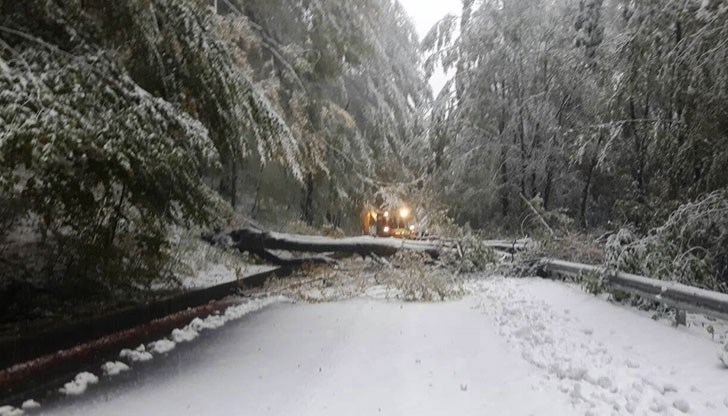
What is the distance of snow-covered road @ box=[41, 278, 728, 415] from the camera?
17.2ft

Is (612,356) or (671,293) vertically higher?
(671,293)

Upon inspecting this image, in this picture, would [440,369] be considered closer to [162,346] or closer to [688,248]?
[162,346]

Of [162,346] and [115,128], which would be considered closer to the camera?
[115,128]

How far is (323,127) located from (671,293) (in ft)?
50.8

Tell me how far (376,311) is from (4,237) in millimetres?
6709

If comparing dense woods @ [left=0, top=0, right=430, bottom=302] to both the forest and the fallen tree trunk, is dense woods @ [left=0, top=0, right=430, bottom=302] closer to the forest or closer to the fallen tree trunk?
the forest

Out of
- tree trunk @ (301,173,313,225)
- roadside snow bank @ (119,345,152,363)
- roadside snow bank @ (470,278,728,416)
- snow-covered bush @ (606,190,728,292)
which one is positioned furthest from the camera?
tree trunk @ (301,173,313,225)

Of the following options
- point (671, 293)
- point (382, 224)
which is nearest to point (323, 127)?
point (382, 224)

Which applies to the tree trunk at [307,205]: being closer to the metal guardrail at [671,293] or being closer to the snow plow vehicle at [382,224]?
the snow plow vehicle at [382,224]

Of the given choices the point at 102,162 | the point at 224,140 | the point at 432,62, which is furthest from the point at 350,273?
the point at 432,62

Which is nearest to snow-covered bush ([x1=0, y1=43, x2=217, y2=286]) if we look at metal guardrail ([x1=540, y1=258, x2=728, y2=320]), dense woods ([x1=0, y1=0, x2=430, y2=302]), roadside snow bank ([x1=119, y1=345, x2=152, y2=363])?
dense woods ([x1=0, y1=0, x2=430, y2=302])

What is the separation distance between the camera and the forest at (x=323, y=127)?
6.68m

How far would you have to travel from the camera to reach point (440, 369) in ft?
21.1

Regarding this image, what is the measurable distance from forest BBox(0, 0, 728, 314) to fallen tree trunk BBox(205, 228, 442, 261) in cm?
61
